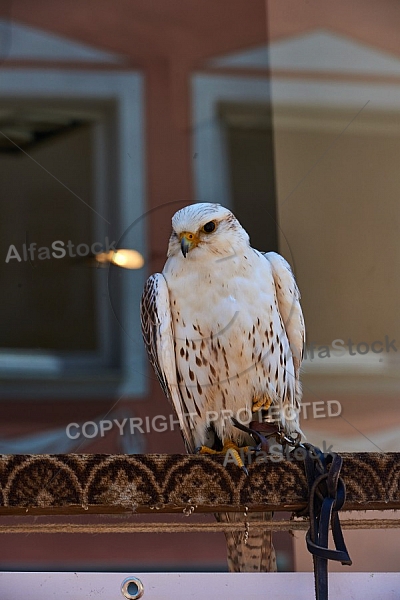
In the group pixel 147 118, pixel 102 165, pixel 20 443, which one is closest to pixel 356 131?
pixel 147 118

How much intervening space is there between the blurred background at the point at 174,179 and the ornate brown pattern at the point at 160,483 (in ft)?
4.15

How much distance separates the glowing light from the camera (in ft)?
7.63

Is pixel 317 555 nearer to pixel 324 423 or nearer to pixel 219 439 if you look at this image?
pixel 219 439

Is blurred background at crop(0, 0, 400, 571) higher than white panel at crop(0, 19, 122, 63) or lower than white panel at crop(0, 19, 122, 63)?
lower

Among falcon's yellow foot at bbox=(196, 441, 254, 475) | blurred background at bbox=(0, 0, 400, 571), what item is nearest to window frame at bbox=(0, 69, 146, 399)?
blurred background at bbox=(0, 0, 400, 571)

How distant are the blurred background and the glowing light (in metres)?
0.04

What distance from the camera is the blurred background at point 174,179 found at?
8.37 feet

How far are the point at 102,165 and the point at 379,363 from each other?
1.16 meters

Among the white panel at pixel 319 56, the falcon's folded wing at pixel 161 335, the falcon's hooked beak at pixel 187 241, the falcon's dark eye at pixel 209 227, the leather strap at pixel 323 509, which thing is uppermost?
the white panel at pixel 319 56

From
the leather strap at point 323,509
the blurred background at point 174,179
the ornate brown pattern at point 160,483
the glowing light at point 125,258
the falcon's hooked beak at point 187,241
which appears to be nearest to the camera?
the leather strap at point 323,509

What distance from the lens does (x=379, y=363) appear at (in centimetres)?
257

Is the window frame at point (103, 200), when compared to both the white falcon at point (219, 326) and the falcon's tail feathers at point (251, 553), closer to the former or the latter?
the white falcon at point (219, 326)

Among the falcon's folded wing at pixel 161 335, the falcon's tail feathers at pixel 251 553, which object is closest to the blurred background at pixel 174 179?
the falcon's folded wing at pixel 161 335

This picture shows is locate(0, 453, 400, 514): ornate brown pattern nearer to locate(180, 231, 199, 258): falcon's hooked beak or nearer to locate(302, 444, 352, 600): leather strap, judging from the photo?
locate(302, 444, 352, 600): leather strap
